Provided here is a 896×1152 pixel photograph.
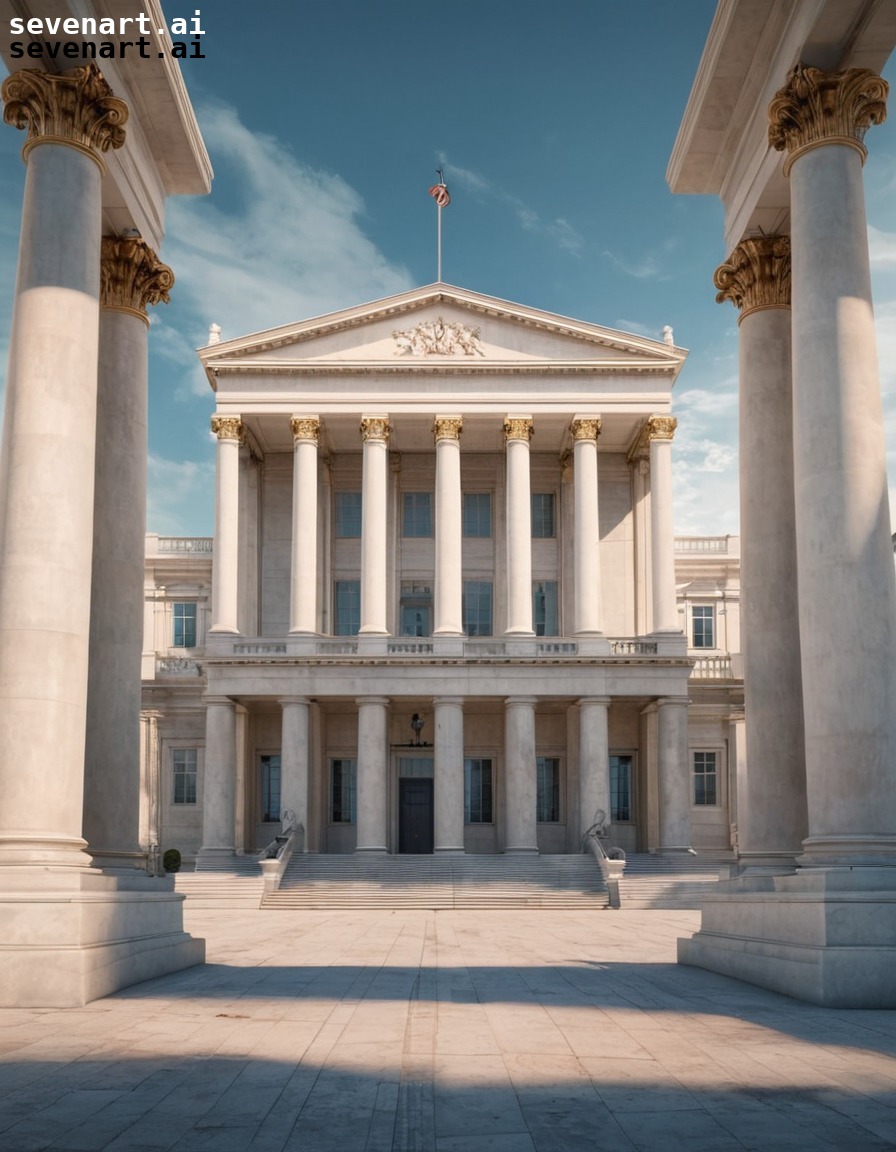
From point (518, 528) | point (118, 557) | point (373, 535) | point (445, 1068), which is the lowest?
point (445, 1068)

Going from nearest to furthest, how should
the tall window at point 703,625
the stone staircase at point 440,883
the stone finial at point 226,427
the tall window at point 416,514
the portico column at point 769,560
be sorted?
the portico column at point 769,560 → the stone staircase at point 440,883 → the stone finial at point 226,427 → the tall window at point 416,514 → the tall window at point 703,625

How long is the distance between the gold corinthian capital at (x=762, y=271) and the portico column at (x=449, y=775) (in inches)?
1331

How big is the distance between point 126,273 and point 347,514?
4080cm

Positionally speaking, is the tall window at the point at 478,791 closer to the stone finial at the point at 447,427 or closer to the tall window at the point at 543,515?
the tall window at the point at 543,515

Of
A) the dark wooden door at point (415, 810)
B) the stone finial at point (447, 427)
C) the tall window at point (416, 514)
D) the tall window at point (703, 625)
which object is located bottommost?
the dark wooden door at point (415, 810)

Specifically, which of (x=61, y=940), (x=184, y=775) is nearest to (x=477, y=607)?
(x=184, y=775)

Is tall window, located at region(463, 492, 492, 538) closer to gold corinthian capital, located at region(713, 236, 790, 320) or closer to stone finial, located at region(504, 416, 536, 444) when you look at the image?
stone finial, located at region(504, 416, 536, 444)

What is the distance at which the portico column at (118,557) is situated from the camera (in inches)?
692

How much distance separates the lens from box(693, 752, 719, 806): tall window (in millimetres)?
60969

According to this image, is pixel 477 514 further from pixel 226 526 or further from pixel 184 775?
pixel 184 775

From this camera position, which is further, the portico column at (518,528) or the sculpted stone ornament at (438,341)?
the sculpted stone ornament at (438,341)

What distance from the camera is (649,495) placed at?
58.1 m

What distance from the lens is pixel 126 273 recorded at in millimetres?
18984

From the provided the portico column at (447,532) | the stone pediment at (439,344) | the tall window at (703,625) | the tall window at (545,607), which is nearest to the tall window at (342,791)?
the portico column at (447,532)
